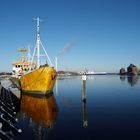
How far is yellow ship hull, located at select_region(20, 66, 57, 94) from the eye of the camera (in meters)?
37.9

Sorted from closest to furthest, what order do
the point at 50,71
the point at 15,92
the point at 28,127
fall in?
the point at 28,127
the point at 15,92
the point at 50,71

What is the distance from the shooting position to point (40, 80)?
38.0 meters

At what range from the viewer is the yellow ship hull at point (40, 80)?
3791 cm

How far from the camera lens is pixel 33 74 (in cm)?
3878

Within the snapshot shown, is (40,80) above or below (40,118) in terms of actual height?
above

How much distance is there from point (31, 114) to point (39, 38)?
808 inches

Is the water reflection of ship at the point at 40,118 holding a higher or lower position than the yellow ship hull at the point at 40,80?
lower

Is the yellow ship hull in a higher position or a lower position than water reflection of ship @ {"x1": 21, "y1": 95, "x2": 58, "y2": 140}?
higher

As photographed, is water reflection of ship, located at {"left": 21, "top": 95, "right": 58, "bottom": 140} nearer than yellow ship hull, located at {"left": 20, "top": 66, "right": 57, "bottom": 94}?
Yes

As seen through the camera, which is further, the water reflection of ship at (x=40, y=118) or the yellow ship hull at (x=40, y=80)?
the yellow ship hull at (x=40, y=80)

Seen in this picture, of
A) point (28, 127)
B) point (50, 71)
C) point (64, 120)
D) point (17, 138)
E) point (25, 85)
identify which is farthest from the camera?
point (25, 85)

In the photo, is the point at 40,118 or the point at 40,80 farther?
the point at 40,80

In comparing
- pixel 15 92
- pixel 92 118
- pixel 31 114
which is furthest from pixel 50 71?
pixel 92 118

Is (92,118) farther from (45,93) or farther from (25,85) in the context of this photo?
(25,85)
